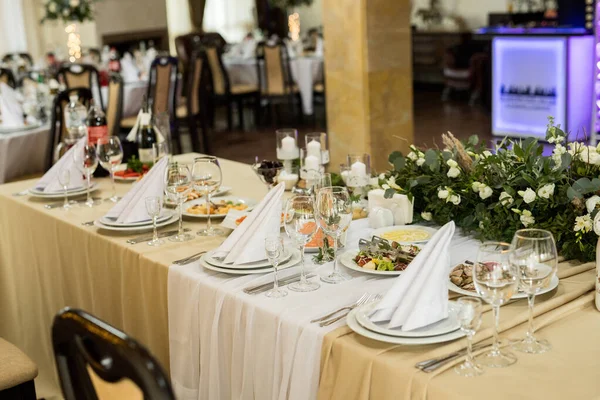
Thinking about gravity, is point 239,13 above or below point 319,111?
above

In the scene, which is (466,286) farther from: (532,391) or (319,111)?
(319,111)

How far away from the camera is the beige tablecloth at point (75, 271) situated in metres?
2.35

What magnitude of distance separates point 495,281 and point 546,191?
61cm

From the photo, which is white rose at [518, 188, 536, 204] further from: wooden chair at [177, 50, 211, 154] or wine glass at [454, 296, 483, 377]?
wooden chair at [177, 50, 211, 154]

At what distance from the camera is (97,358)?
132 cm

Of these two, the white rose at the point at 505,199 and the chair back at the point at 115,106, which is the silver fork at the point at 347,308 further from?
the chair back at the point at 115,106

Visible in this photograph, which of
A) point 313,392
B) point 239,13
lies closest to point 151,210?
point 313,392

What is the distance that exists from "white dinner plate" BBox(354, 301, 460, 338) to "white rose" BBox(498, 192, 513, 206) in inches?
19.6

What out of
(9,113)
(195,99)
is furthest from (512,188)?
(195,99)

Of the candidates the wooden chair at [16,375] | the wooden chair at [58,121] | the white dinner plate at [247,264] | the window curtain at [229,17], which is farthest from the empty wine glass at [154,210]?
the window curtain at [229,17]

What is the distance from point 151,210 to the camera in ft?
7.73

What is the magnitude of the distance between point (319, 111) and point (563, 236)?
859 cm

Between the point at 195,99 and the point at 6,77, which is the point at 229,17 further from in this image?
the point at 6,77

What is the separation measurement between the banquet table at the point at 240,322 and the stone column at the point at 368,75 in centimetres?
244
